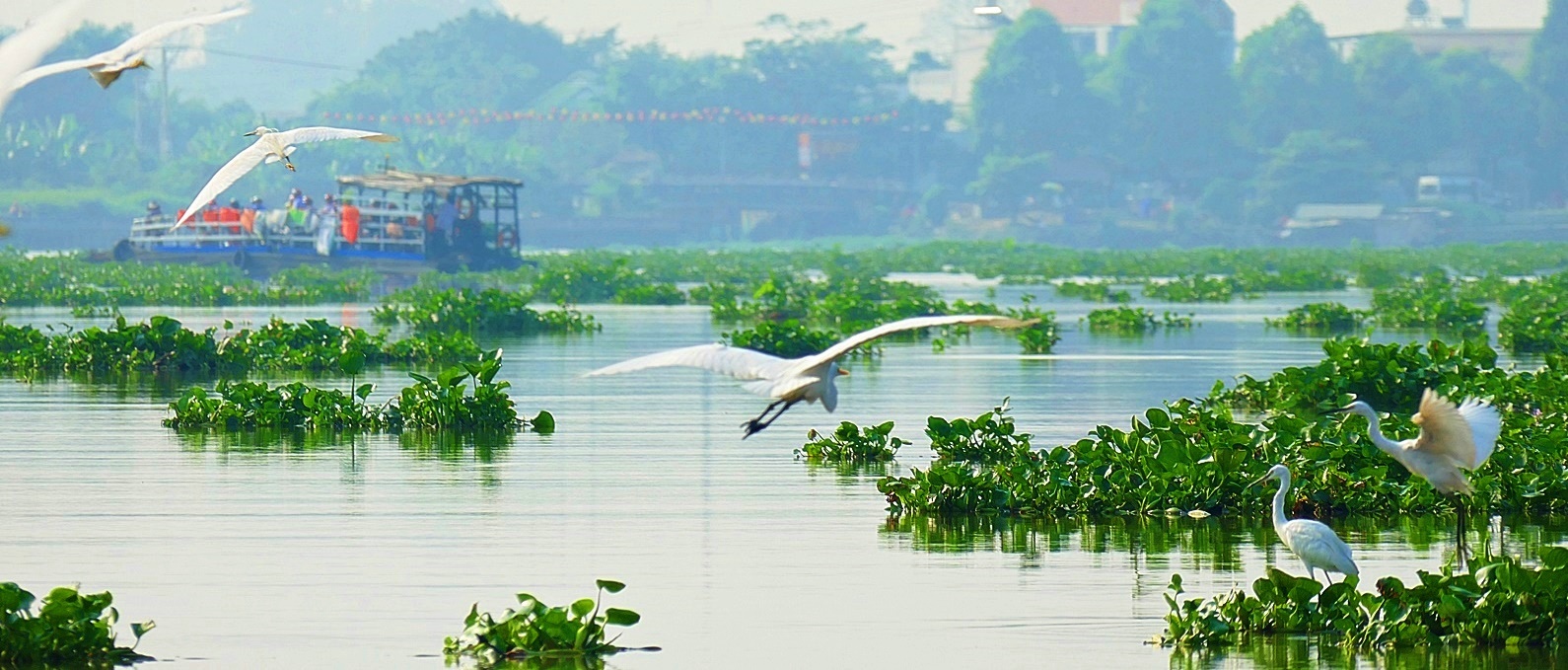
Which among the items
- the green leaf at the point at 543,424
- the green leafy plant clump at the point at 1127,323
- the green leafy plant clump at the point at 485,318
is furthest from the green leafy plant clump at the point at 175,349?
the green leafy plant clump at the point at 1127,323

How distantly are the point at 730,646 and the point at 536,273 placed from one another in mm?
44760

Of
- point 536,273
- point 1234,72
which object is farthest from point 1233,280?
point 1234,72

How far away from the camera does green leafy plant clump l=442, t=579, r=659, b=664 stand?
31.0 feet

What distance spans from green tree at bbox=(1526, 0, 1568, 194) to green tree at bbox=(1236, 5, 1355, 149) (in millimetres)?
9277

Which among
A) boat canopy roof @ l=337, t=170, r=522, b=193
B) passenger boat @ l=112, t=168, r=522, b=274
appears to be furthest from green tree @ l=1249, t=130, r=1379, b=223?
passenger boat @ l=112, t=168, r=522, b=274

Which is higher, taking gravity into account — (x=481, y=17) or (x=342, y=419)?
(x=481, y=17)

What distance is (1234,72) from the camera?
12162cm

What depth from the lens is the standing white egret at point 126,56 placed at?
9.04m

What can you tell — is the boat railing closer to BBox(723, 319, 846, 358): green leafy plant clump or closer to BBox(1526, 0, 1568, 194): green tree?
→ BBox(723, 319, 846, 358): green leafy plant clump

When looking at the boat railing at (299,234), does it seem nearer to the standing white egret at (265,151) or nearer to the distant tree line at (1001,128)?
the standing white egret at (265,151)

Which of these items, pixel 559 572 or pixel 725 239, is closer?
pixel 559 572

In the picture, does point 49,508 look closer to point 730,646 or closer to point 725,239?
point 730,646

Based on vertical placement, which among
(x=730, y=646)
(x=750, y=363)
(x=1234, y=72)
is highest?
(x=1234, y=72)

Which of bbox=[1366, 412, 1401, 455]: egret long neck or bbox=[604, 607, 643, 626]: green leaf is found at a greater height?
bbox=[1366, 412, 1401, 455]: egret long neck
